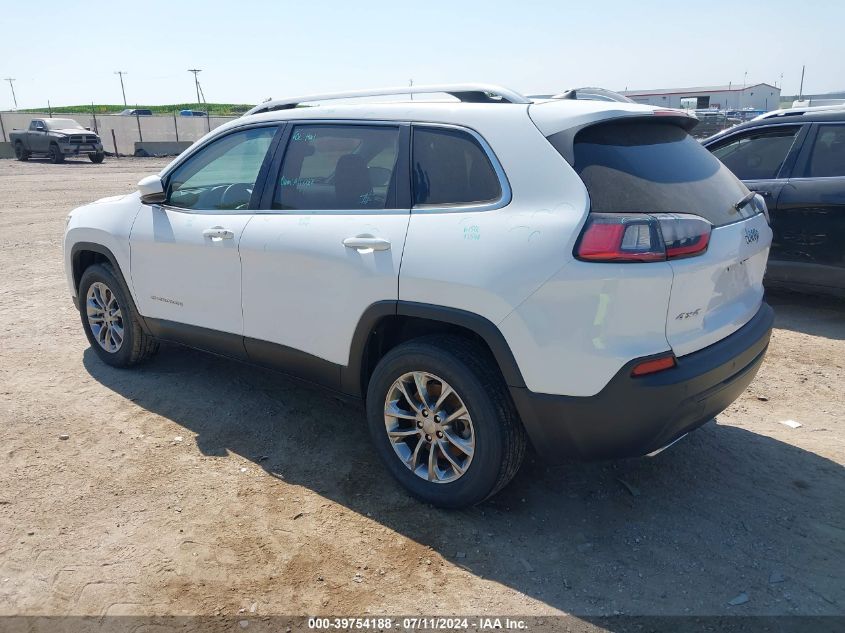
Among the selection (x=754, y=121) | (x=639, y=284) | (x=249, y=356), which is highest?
(x=754, y=121)

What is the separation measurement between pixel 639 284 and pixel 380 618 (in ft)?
5.25

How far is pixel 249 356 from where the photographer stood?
4.00m

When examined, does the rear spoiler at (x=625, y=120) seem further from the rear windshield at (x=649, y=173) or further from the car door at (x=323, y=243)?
the car door at (x=323, y=243)

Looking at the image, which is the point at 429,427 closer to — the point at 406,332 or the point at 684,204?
the point at 406,332

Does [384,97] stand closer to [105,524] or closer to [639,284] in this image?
[639,284]

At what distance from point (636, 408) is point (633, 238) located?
25.9 inches

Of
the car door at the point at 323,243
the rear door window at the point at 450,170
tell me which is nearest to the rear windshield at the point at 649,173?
the rear door window at the point at 450,170

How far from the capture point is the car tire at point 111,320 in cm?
475

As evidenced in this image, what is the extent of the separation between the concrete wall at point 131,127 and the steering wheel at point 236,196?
33569mm

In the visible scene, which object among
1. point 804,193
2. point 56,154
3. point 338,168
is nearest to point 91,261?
point 338,168

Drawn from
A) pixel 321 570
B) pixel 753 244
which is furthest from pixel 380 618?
pixel 753 244

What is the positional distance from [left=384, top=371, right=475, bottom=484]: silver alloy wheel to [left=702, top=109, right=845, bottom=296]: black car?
4109 mm

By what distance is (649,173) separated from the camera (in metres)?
2.83

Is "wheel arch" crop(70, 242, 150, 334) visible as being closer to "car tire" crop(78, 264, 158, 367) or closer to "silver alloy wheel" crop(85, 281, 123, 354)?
"car tire" crop(78, 264, 158, 367)
